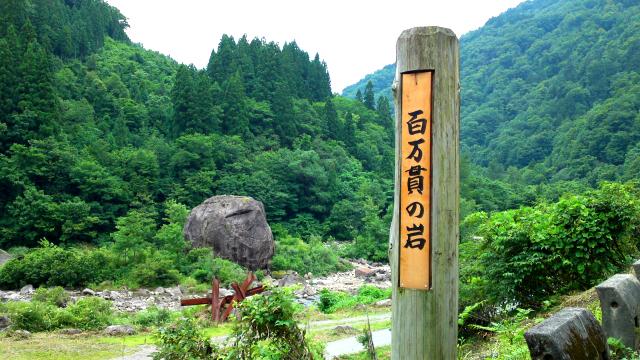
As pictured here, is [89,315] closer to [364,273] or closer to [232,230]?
[232,230]

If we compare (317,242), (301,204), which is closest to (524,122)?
(301,204)

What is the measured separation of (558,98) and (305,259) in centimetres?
4774

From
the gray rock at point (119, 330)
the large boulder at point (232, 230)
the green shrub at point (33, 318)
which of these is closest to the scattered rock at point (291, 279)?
the large boulder at point (232, 230)

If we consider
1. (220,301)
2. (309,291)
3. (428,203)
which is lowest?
(309,291)

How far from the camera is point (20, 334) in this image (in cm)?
1060

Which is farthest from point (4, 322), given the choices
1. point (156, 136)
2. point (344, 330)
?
point (156, 136)

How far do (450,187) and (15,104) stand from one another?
3442 cm

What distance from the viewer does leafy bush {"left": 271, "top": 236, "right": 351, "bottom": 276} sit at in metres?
29.5

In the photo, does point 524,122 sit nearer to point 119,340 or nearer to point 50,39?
point 50,39

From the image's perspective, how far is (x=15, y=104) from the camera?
3153cm

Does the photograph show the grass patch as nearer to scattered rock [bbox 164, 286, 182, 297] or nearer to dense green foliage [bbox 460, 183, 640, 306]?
dense green foliage [bbox 460, 183, 640, 306]

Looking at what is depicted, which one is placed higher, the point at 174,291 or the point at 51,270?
the point at 51,270

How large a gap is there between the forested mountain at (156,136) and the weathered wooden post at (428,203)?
79.5 ft

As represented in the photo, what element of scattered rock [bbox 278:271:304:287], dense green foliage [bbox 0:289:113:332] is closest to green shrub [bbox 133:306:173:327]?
dense green foliage [bbox 0:289:113:332]
